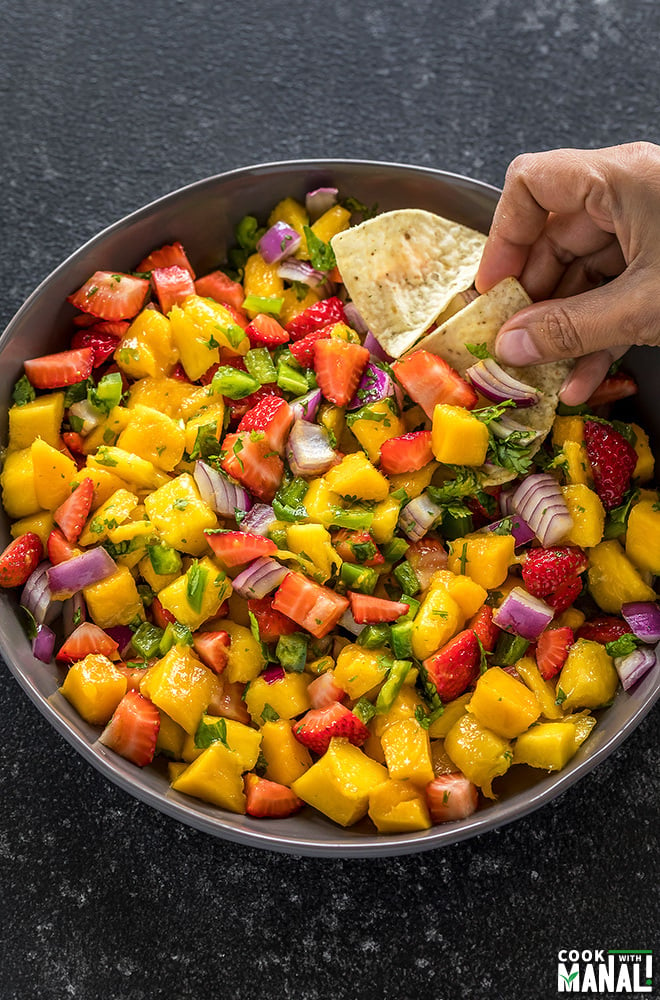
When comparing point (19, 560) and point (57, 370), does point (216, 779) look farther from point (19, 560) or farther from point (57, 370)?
point (57, 370)

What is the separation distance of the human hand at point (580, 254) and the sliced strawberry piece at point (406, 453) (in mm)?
259

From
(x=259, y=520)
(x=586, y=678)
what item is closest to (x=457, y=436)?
(x=259, y=520)

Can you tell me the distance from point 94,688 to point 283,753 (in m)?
0.39

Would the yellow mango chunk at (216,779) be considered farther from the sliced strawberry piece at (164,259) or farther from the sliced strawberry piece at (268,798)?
the sliced strawberry piece at (164,259)

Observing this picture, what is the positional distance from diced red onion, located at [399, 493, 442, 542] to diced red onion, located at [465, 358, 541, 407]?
0.27 metres

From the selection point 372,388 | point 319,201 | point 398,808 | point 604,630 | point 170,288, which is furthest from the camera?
point 319,201

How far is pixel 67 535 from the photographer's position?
2.02m

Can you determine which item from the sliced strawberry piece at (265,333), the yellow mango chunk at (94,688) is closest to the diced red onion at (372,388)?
the sliced strawberry piece at (265,333)

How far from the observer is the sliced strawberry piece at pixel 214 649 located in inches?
76.5

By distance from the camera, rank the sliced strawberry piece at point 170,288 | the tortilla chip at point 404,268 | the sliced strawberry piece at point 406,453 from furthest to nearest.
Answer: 1. the sliced strawberry piece at point 170,288
2. the tortilla chip at point 404,268
3. the sliced strawberry piece at point 406,453

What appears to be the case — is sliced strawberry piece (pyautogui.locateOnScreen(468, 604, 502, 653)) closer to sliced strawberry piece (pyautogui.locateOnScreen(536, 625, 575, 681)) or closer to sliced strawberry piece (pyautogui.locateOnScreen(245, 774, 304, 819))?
sliced strawberry piece (pyautogui.locateOnScreen(536, 625, 575, 681))

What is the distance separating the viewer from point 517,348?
2.03 metres

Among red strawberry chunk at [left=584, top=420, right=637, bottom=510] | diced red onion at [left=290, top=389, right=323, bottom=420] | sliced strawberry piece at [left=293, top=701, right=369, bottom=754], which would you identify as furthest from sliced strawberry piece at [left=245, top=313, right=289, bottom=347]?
sliced strawberry piece at [left=293, top=701, right=369, bottom=754]

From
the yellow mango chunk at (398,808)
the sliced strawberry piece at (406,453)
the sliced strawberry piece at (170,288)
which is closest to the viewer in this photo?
the yellow mango chunk at (398,808)
